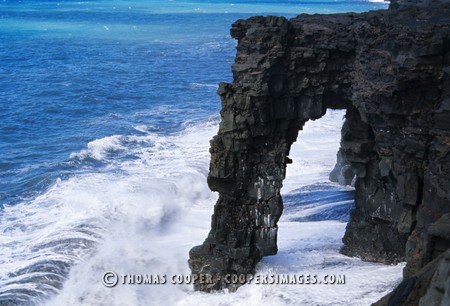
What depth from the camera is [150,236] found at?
31.7 meters

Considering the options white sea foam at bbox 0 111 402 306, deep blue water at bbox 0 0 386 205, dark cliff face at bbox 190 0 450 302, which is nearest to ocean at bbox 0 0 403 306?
white sea foam at bbox 0 111 402 306

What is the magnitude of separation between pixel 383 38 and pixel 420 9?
1.79 metres

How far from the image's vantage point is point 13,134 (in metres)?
49.8

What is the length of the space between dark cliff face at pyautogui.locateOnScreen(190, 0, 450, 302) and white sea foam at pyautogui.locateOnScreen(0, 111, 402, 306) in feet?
4.60

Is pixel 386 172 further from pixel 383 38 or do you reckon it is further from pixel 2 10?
pixel 2 10

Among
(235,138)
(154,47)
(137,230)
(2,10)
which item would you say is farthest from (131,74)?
(2,10)

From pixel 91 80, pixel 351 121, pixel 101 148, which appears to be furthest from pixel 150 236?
pixel 91 80

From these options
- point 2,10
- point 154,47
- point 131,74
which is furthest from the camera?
point 2,10

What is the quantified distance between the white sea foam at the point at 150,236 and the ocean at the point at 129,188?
0.23 ft

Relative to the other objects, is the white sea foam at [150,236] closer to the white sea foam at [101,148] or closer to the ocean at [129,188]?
the ocean at [129,188]

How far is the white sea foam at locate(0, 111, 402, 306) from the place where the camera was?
2470 centimetres

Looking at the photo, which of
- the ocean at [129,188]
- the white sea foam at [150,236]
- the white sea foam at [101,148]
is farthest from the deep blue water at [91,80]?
the white sea foam at [150,236]

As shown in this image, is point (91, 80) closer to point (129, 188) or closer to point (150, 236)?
point (129, 188)

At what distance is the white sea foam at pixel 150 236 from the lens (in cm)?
2470
